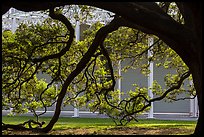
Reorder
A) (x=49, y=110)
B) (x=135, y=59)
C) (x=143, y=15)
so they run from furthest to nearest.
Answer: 1. (x=49, y=110)
2. (x=135, y=59)
3. (x=143, y=15)

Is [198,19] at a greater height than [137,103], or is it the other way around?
[198,19]

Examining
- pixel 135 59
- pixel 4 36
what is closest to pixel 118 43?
pixel 135 59

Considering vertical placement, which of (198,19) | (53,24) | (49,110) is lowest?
(49,110)

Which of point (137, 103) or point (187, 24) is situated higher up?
point (187, 24)

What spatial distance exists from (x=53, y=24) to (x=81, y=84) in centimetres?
250

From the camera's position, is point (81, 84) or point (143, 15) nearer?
point (143, 15)

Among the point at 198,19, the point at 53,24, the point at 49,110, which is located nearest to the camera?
the point at 198,19

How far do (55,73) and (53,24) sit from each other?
123 cm

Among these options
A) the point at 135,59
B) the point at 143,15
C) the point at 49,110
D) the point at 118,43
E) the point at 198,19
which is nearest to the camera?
the point at 198,19

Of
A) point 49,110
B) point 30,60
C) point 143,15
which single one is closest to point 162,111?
point 49,110

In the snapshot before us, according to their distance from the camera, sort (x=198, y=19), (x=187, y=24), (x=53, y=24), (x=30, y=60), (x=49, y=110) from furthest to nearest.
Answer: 1. (x=49, y=110)
2. (x=53, y=24)
3. (x=30, y=60)
4. (x=187, y=24)
5. (x=198, y=19)

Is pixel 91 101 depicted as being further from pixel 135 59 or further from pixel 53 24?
pixel 53 24

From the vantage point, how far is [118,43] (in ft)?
37.7

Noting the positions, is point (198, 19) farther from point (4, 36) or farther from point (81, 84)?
point (81, 84)
